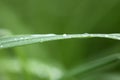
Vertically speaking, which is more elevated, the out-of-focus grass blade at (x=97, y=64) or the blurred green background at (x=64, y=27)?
the blurred green background at (x=64, y=27)

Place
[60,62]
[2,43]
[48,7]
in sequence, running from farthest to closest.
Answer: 1. [48,7]
2. [60,62]
3. [2,43]

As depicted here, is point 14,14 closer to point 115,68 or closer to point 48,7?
point 48,7

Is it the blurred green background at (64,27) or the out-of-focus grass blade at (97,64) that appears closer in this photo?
the out-of-focus grass blade at (97,64)

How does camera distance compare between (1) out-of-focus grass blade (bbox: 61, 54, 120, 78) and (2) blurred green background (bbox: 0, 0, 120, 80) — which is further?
(2) blurred green background (bbox: 0, 0, 120, 80)

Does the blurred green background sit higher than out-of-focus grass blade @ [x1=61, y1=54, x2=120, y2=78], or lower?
higher

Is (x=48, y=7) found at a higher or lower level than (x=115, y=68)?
higher

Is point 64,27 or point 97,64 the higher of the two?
point 64,27

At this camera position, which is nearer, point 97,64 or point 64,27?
point 97,64

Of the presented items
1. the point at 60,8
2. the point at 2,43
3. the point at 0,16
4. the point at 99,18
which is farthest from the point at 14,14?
the point at 2,43
